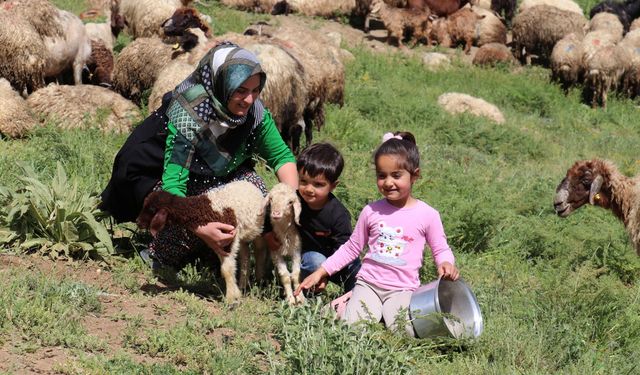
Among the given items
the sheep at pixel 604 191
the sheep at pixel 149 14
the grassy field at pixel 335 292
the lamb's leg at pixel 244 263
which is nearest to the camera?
the grassy field at pixel 335 292

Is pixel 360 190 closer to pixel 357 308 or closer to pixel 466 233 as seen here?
pixel 466 233

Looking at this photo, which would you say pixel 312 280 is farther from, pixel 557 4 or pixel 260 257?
pixel 557 4

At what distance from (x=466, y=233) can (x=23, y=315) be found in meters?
4.09

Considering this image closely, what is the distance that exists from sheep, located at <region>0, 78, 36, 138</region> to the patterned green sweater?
4145 millimetres

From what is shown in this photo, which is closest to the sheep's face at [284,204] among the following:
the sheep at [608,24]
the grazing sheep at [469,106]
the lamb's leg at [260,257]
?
the lamb's leg at [260,257]

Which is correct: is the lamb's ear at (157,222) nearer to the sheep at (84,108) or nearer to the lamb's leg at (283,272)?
the lamb's leg at (283,272)

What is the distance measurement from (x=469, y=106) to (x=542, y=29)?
19.4 feet

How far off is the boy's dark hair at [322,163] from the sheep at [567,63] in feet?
42.8

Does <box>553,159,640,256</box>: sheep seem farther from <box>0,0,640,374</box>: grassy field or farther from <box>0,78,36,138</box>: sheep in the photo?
<box>0,78,36,138</box>: sheep

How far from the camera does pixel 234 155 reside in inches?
221

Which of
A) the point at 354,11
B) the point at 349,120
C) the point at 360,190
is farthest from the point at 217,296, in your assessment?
the point at 354,11

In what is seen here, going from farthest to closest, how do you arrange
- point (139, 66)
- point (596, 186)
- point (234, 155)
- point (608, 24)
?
point (608, 24) → point (139, 66) → point (596, 186) → point (234, 155)

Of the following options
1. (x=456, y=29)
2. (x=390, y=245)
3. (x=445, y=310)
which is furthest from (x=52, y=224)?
(x=456, y=29)

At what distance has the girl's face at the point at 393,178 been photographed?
4.85 metres
